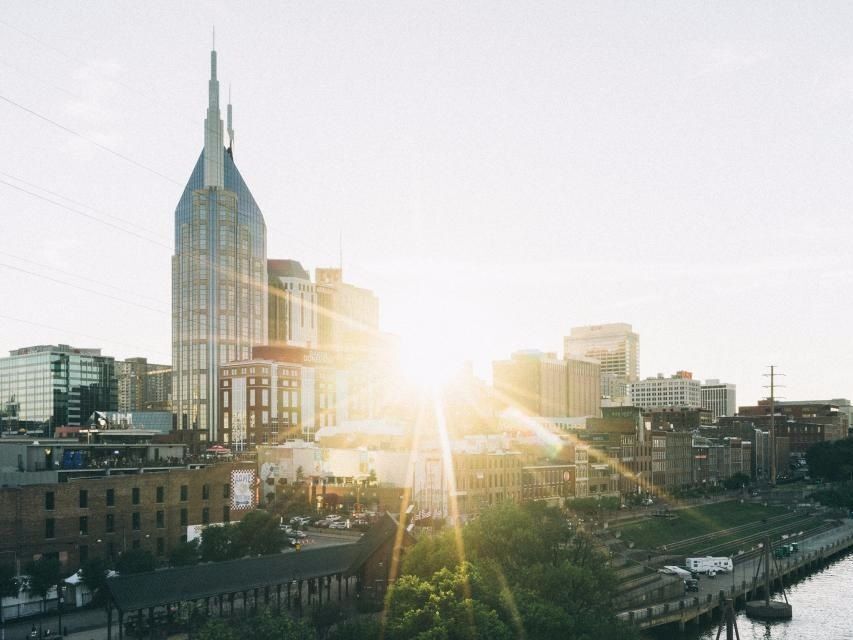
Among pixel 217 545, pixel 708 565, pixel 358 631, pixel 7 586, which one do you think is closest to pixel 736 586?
pixel 708 565

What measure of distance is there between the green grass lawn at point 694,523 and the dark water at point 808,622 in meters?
22.1

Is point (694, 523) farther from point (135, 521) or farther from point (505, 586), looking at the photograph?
point (135, 521)

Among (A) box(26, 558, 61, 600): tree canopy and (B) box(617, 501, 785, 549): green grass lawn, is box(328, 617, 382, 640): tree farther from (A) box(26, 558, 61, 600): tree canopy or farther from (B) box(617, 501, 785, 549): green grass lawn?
(B) box(617, 501, 785, 549): green grass lawn

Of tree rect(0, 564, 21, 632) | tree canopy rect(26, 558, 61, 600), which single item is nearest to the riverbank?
tree canopy rect(26, 558, 61, 600)

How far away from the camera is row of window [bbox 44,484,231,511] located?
8244 cm

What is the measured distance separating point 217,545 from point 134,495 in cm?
1219

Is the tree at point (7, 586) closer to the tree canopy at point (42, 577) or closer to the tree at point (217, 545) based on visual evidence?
the tree canopy at point (42, 577)

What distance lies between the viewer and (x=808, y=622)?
319ft

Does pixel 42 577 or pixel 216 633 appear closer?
pixel 216 633

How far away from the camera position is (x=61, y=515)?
8300 cm

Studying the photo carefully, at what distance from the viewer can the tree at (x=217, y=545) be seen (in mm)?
85312

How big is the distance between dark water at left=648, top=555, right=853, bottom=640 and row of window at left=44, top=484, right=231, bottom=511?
51.3m

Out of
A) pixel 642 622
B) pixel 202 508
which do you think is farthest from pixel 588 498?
pixel 202 508

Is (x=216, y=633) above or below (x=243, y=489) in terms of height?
above
